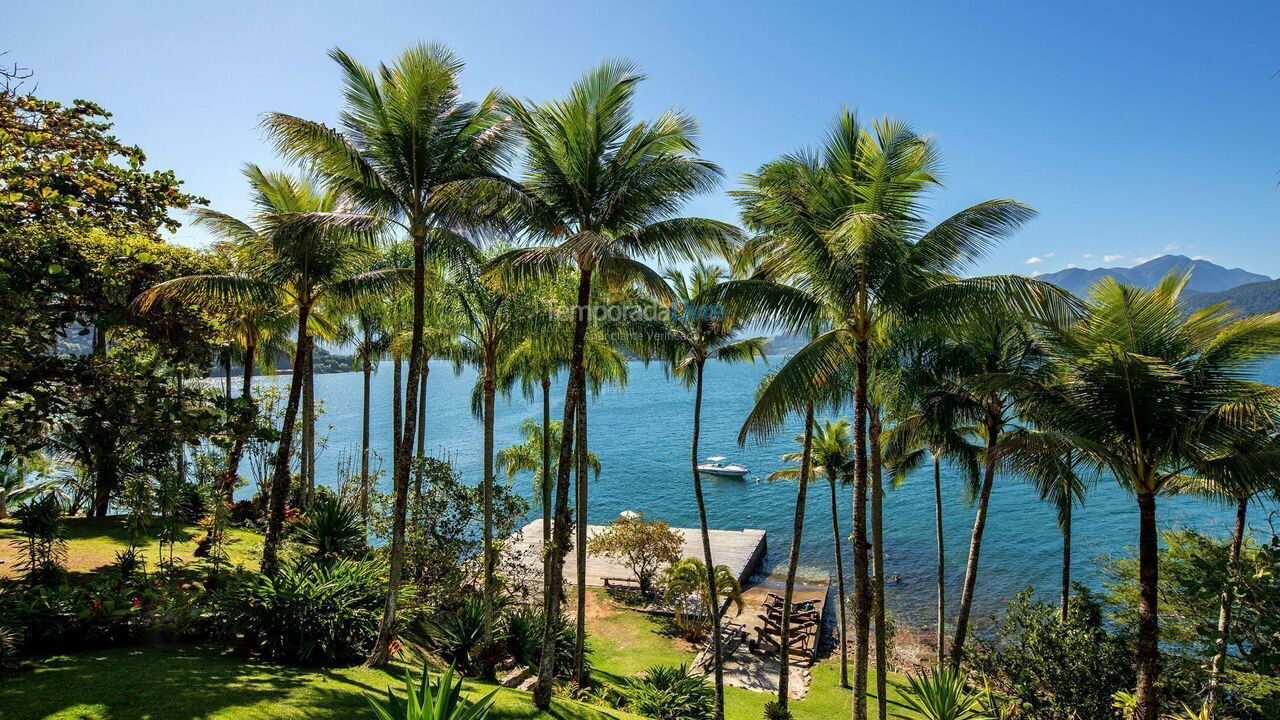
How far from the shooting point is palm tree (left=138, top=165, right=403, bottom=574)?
369 inches

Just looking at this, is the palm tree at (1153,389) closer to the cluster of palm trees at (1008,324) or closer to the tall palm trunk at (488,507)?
the cluster of palm trees at (1008,324)

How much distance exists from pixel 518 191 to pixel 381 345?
12.8 metres

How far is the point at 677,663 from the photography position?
17.3m

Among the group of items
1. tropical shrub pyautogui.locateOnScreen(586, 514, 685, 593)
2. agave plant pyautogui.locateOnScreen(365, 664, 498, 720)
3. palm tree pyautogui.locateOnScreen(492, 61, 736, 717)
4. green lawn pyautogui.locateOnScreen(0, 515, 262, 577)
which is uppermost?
palm tree pyautogui.locateOnScreen(492, 61, 736, 717)

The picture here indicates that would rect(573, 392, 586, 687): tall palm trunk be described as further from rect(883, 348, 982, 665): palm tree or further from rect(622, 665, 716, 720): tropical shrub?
rect(883, 348, 982, 665): palm tree

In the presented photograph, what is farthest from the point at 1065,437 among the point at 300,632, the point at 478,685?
the point at 300,632

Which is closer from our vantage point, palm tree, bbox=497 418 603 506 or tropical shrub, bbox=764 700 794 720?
tropical shrub, bbox=764 700 794 720

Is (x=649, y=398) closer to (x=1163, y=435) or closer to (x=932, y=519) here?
(x=932, y=519)

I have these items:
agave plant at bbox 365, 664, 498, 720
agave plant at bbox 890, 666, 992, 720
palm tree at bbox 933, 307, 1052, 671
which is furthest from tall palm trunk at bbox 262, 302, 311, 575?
palm tree at bbox 933, 307, 1052, 671

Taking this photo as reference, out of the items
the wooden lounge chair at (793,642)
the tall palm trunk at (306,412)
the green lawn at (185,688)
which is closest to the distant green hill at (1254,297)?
the wooden lounge chair at (793,642)

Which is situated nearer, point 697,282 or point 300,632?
point 300,632

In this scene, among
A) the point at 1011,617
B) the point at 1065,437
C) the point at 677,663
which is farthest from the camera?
the point at 677,663

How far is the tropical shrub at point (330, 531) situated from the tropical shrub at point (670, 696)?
7176 mm

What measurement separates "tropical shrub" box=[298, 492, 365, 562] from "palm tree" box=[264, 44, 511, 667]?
430 cm
